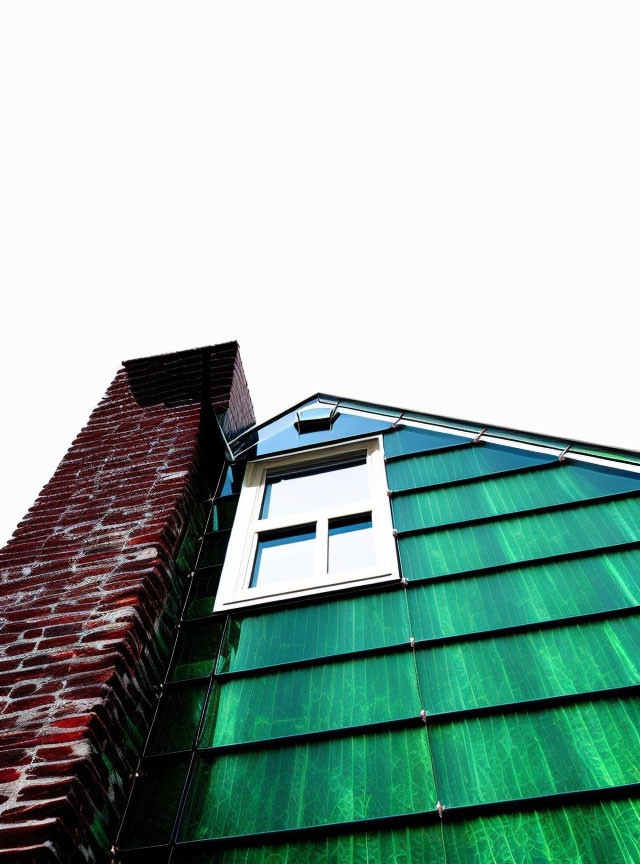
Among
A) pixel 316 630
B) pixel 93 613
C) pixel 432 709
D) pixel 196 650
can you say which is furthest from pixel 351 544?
pixel 93 613

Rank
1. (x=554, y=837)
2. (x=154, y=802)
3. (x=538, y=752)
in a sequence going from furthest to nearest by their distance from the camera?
(x=154, y=802), (x=538, y=752), (x=554, y=837)

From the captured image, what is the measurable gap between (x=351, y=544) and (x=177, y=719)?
183 centimetres

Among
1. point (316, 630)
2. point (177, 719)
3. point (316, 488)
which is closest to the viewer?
point (177, 719)

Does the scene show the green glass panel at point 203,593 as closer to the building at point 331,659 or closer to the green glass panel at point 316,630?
the building at point 331,659

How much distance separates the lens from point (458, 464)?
532 centimetres

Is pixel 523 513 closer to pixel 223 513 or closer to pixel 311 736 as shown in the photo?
pixel 311 736

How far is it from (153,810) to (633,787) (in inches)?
89.0

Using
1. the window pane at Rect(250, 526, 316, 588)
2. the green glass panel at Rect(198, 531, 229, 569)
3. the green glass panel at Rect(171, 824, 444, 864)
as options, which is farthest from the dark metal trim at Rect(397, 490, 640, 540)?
the green glass panel at Rect(171, 824, 444, 864)

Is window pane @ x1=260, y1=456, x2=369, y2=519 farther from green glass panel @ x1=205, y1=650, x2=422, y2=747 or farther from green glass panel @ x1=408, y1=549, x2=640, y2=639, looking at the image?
green glass panel @ x1=205, y1=650, x2=422, y2=747

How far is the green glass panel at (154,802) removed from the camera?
9.77 feet

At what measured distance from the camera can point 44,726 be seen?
3102 mm

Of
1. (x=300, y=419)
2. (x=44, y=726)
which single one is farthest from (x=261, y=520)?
(x=44, y=726)

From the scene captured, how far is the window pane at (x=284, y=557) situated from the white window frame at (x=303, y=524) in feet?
0.19

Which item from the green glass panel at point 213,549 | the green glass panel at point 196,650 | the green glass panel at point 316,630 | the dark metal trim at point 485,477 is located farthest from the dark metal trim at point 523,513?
the green glass panel at point 196,650
